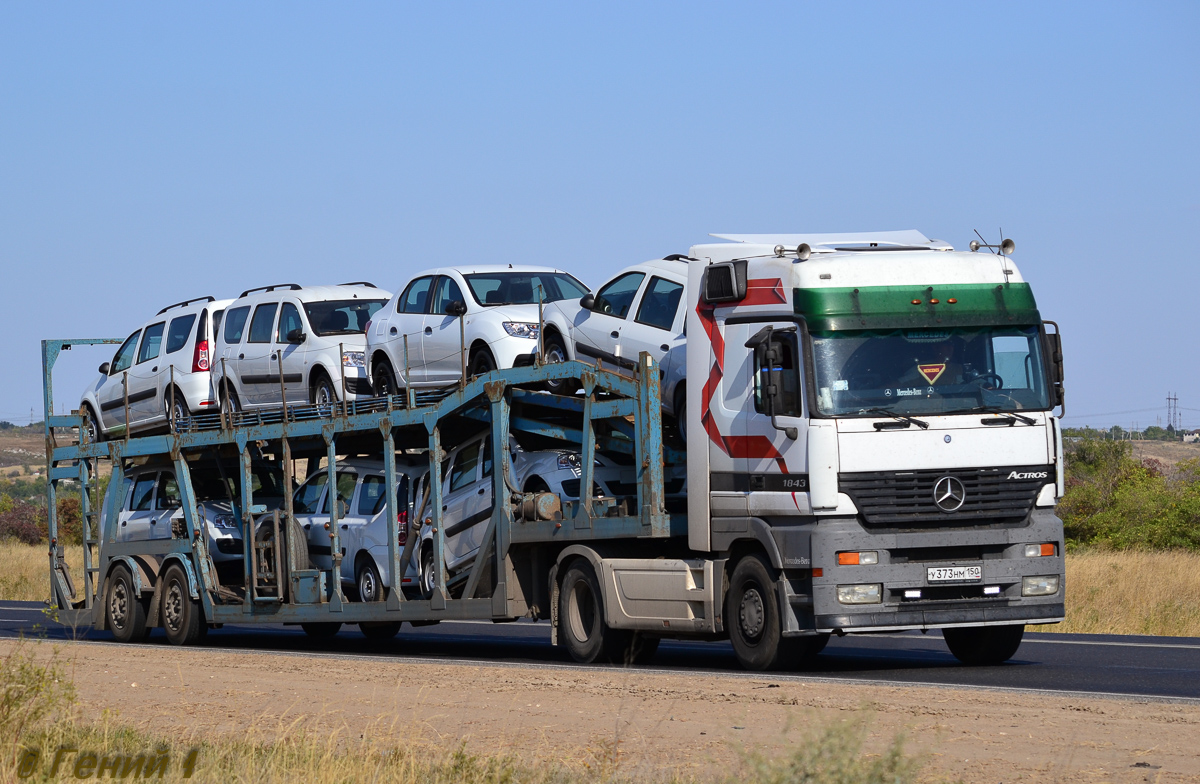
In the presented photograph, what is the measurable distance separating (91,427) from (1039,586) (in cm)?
1378

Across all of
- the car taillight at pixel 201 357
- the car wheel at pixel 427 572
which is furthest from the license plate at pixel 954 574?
the car taillight at pixel 201 357

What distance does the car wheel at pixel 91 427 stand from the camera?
20.8 meters

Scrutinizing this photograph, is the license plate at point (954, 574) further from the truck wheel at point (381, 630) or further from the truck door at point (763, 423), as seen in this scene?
the truck wheel at point (381, 630)

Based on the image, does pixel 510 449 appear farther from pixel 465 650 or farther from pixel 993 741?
pixel 993 741

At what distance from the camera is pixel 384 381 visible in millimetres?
16797

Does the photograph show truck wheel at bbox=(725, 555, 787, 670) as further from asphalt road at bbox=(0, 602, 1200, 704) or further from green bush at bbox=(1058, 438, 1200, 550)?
green bush at bbox=(1058, 438, 1200, 550)

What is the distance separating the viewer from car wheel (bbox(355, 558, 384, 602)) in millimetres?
16438

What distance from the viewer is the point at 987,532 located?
38.6 ft

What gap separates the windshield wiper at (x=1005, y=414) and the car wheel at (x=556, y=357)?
3782mm

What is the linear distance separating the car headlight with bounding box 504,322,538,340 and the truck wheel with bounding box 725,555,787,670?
3.79 m

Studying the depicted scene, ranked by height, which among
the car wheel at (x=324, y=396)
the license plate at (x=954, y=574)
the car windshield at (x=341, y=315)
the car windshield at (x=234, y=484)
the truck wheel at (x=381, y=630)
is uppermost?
the car windshield at (x=341, y=315)

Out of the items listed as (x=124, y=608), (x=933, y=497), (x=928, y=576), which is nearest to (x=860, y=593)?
(x=928, y=576)

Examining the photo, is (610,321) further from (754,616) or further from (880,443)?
(880,443)

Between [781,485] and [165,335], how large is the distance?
1054 centimetres
